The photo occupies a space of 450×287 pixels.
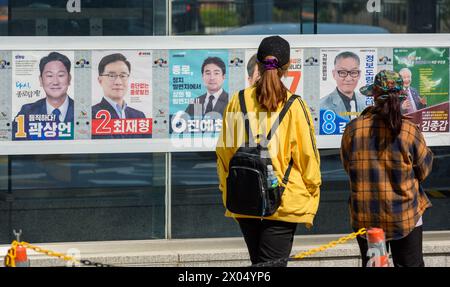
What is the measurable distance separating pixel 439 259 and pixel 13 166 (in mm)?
3558

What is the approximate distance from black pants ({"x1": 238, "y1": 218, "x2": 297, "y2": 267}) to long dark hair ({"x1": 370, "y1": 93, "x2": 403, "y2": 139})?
2.65 feet

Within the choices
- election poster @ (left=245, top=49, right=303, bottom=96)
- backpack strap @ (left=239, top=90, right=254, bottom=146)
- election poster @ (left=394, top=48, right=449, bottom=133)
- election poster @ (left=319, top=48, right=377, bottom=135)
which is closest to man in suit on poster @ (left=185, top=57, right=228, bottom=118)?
election poster @ (left=245, top=49, right=303, bottom=96)

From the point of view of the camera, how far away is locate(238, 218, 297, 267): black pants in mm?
5980

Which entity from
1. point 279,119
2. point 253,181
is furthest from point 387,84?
point 253,181

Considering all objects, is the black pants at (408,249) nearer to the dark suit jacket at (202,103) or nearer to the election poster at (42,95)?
the dark suit jacket at (202,103)

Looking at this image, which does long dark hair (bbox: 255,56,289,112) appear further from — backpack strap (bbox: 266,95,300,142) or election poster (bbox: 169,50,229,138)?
election poster (bbox: 169,50,229,138)

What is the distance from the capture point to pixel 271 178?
5.94 meters

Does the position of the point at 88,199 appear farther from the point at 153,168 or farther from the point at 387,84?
the point at 387,84

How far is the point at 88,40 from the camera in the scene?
8352 mm

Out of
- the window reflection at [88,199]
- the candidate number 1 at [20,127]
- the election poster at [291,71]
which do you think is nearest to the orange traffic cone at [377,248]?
the election poster at [291,71]

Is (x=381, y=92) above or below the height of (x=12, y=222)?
above
